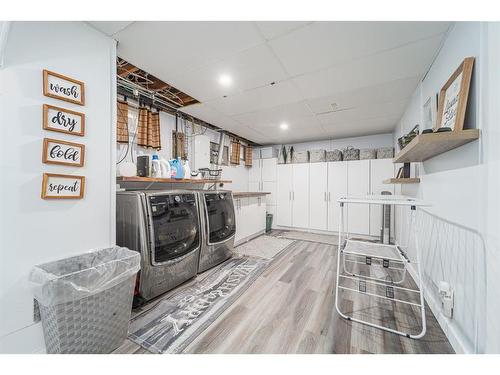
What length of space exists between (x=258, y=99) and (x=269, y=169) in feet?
8.23

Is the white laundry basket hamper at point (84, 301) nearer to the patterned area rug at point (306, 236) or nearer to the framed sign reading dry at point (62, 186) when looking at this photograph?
the framed sign reading dry at point (62, 186)

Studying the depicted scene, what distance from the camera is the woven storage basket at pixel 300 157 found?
14.8ft

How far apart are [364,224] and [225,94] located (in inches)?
145

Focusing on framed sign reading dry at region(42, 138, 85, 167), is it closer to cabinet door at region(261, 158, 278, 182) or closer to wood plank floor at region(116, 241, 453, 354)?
wood plank floor at region(116, 241, 453, 354)

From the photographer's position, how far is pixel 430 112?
178cm

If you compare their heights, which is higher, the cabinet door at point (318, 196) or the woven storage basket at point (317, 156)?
the woven storage basket at point (317, 156)

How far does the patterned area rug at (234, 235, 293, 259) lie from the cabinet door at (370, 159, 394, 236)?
5.75 ft

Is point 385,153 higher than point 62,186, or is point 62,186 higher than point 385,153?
point 385,153

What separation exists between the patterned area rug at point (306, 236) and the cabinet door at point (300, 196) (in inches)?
9.1

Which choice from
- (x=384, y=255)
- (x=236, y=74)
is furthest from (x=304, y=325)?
(x=236, y=74)

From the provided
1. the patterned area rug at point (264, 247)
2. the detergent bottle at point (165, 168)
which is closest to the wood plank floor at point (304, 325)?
the patterned area rug at point (264, 247)

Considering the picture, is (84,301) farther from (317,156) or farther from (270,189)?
(317,156)

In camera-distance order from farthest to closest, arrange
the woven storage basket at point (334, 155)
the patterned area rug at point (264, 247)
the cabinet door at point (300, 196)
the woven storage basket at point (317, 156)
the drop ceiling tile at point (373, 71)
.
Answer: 1. the cabinet door at point (300, 196)
2. the woven storage basket at point (317, 156)
3. the woven storage basket at point (334, 155)
4. the patterned area rug at point (264, 247)
5. the drop ceiling tile at point (373, 71)
